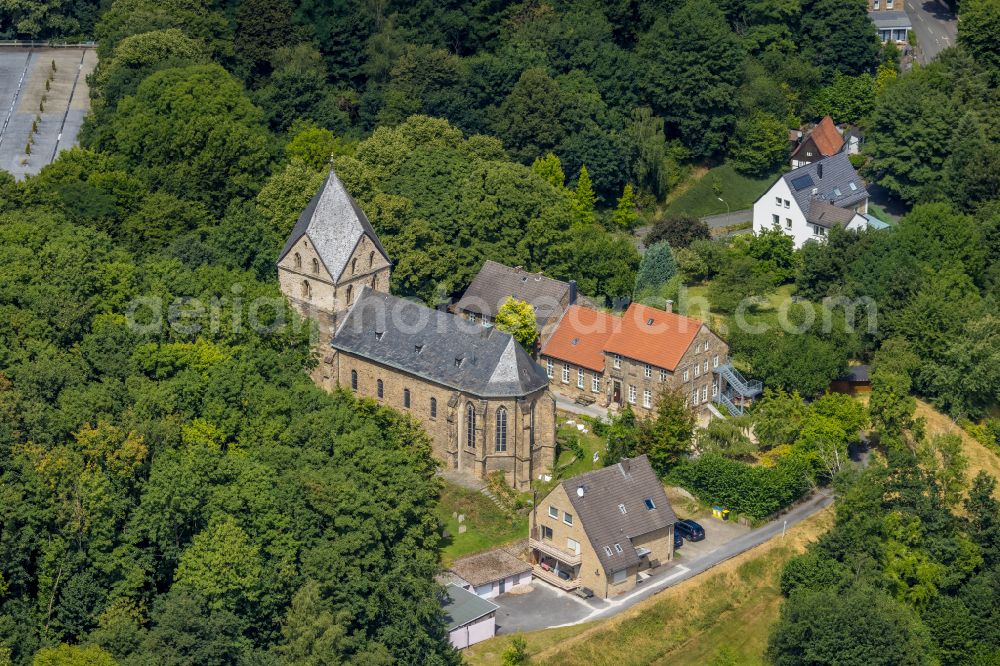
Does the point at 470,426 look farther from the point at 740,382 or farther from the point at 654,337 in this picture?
the point at 740,382

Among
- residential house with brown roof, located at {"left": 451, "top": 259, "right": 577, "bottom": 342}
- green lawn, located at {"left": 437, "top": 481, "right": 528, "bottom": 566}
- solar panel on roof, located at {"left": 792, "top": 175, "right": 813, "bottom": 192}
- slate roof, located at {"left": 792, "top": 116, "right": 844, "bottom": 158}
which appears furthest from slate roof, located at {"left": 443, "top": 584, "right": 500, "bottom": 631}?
slate roof, located at {"left": 792, "top": 116, "right": 844, "bottom": 158}

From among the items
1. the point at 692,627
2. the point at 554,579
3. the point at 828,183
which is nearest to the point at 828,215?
the point at 828,183

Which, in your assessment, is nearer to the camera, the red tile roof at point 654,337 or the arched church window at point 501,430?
the arched church window at point 501,430

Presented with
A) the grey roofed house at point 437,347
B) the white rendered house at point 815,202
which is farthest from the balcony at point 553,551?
the white rendered house at point 815,202

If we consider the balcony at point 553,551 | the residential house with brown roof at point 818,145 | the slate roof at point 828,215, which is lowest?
the balcony at point 553,551

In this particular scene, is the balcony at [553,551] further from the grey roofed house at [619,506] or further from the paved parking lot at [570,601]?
the paved parking lot at [570,601]

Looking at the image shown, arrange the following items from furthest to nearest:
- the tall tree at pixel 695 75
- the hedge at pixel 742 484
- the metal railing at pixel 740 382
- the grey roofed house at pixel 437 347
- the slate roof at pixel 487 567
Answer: the tall tree at pixel 695 75, the metal railing at pixel 740 382, the grey roofed house at pixel 437 347, the hedge at pixel 742 484, the slate roof at pixel 487 567

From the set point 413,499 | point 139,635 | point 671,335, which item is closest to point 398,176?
point 671,335
